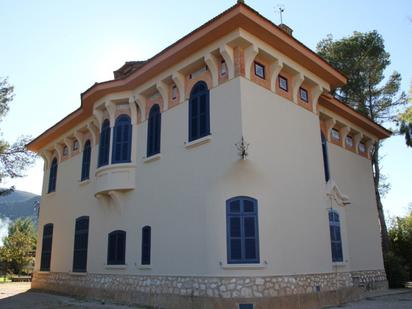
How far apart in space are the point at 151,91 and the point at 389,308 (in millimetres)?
10271

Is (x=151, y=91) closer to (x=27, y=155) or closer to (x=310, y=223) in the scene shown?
(x=310, y=223)

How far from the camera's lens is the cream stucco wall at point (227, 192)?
34.2 feet

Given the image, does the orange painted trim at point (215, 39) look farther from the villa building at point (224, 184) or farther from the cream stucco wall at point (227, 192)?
the cream stucco wall at point (227, 192)

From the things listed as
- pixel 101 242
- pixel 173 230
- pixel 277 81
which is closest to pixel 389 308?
pixel 173 230

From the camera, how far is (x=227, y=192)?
1050cm

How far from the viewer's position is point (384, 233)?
20.9m

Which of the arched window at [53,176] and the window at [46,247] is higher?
the arched window at [53,176]

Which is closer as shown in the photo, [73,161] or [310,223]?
[310,223]

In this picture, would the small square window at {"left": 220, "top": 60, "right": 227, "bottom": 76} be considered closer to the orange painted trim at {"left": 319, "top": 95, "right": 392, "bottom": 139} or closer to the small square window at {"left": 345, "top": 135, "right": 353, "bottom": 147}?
the orange painted trim at {"left": 319, "top": 95, "right": 392, "bottom": 139}

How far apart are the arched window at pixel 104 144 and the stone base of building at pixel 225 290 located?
4259mm

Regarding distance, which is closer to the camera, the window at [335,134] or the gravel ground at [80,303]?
the gravel ground at [80,303]

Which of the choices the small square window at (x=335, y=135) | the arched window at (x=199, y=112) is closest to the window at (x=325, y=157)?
the small square window at (x=335, y=135)

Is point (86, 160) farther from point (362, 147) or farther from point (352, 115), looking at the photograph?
point (362, 147)

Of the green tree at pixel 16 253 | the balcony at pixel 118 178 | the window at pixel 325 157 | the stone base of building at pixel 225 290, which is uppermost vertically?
the window at pixel 325 157
